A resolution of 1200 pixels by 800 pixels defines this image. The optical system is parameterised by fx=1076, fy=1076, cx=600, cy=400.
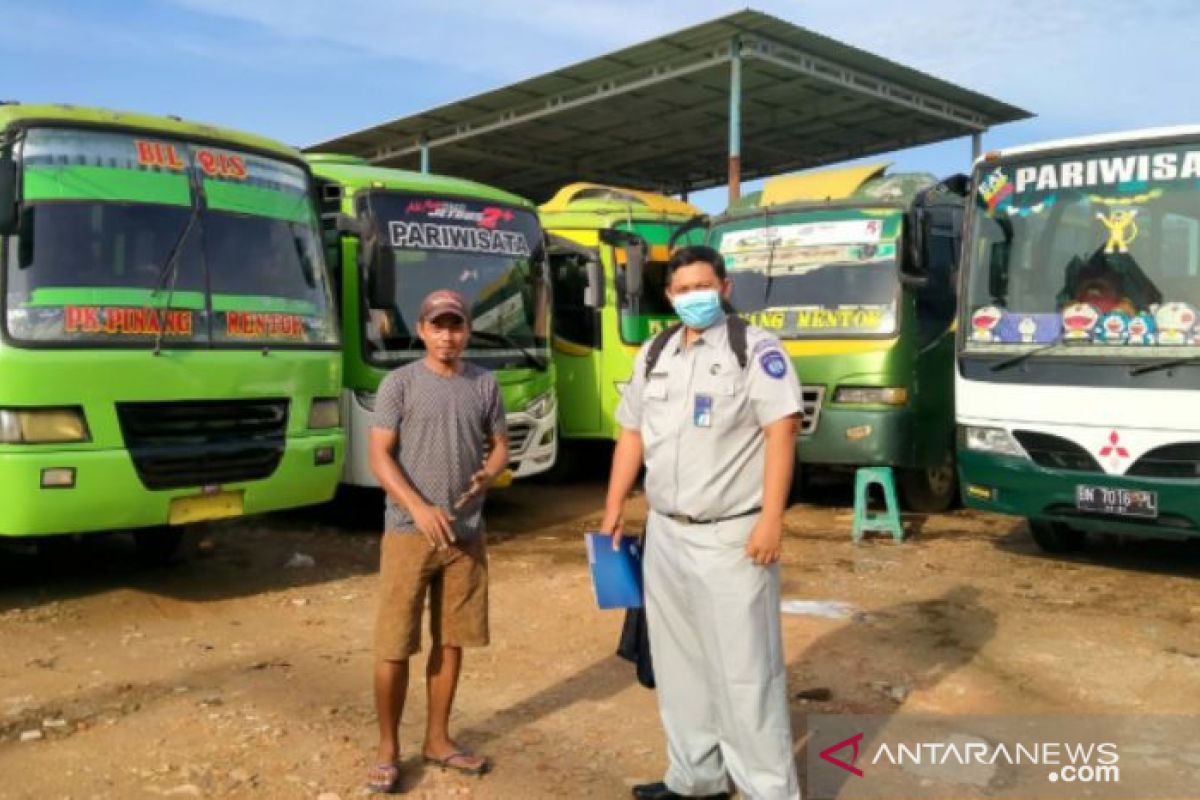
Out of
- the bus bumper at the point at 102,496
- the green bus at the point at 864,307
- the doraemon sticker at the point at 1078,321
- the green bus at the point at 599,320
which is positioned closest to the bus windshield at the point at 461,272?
the green bus at the point at 599,320

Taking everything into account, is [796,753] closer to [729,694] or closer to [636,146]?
[729,694]

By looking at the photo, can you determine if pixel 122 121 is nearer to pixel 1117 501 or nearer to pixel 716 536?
pixel 716 536

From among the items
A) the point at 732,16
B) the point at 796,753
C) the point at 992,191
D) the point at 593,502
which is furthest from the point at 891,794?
the point at 732,16

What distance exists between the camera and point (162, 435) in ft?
19.0

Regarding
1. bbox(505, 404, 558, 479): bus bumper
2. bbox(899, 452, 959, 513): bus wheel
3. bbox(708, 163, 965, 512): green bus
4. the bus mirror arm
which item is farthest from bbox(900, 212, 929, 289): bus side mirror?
the bus mirror arm

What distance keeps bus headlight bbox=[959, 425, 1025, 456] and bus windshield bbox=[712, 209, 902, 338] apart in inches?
66.0

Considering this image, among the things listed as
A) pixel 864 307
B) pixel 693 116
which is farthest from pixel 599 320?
pixel 693 116

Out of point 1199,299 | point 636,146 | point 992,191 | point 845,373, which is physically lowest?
point 845,373

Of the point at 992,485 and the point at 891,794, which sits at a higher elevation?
the point at 992,485

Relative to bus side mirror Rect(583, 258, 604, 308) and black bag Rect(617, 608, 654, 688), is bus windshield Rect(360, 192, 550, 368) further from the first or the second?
black bag Rect(617, 608, 654, 688)

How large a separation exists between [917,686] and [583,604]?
2094 mm

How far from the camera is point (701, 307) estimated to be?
10.9 feet

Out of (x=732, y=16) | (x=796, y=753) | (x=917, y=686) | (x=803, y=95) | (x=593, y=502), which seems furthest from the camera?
(x=803, y=95)

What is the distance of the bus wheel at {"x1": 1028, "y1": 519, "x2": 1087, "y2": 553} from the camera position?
7.52 metres
